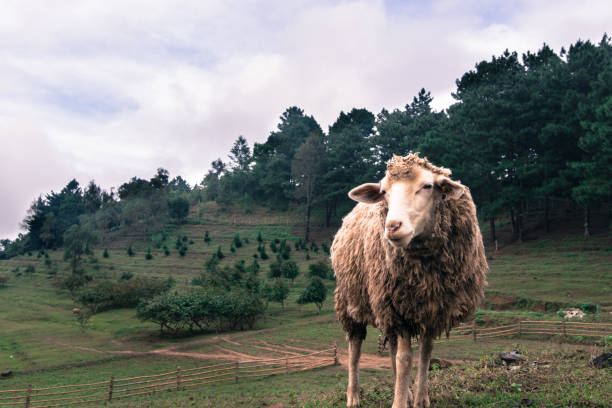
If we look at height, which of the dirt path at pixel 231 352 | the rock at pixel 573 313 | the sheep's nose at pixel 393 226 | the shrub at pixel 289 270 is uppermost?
the sheep's nose at pixel 393 226

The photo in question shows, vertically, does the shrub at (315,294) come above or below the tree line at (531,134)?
below

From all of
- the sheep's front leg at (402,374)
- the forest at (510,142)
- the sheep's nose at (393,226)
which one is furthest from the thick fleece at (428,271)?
the forest at (510,142)

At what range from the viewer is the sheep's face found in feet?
12.1

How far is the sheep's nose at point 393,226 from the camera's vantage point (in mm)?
3648

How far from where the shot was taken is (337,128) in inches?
2596

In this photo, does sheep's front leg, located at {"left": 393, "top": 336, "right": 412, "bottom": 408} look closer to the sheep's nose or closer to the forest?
the sheep's nose

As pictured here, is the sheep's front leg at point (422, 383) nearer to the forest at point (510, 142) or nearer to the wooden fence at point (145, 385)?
the wooden fence at point (145, 385)

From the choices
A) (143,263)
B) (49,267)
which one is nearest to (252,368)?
(143,263)

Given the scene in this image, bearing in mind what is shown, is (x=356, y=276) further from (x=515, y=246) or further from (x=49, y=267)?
(x=49, y=267)

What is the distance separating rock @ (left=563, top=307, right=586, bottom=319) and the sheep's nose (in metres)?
19.7

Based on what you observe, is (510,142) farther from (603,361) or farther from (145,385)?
(145,385)

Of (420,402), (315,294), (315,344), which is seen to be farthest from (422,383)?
(315,294)

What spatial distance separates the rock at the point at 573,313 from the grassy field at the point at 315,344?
1.52 ft

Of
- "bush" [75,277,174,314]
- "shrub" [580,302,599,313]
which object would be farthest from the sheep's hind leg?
"bush" [75,277,174,314]
